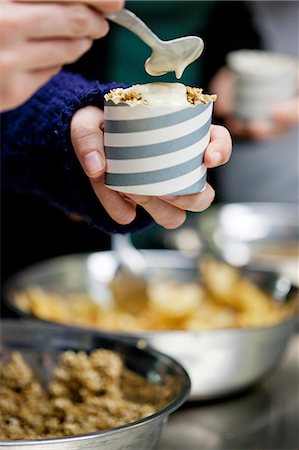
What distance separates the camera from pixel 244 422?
1.19 m

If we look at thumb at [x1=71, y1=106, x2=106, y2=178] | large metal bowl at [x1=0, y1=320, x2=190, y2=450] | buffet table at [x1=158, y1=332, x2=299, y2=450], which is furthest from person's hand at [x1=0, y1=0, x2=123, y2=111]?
buffet table at [x1=158, y1=332, x2=299, y2=450]

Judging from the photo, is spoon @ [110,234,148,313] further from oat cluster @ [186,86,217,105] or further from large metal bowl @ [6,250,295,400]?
oat cluster @ [186,86,217,105]

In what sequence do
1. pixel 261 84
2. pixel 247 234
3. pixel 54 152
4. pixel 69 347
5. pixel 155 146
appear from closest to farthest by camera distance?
pixel 155 146 → pixel 54 152 → pixel 69 347 → pixel 261 84 → pixel 247 234

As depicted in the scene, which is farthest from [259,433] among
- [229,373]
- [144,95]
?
[144,95]

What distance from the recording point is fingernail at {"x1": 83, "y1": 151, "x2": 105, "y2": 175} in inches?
33.6

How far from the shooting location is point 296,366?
139cm

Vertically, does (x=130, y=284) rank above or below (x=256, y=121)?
below

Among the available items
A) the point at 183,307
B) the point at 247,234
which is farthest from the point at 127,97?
the point at 247,234

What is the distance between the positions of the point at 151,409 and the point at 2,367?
190 millimetres

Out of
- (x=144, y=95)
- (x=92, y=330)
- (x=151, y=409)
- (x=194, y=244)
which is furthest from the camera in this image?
(x=194, y=244)

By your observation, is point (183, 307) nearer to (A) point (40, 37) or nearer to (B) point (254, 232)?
(A) point (40, 37)

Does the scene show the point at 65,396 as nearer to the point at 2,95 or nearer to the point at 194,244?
the point at 2,95

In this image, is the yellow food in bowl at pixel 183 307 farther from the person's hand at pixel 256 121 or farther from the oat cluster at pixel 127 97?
the oat cluster at pixel 127 97

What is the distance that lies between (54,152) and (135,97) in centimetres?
20
